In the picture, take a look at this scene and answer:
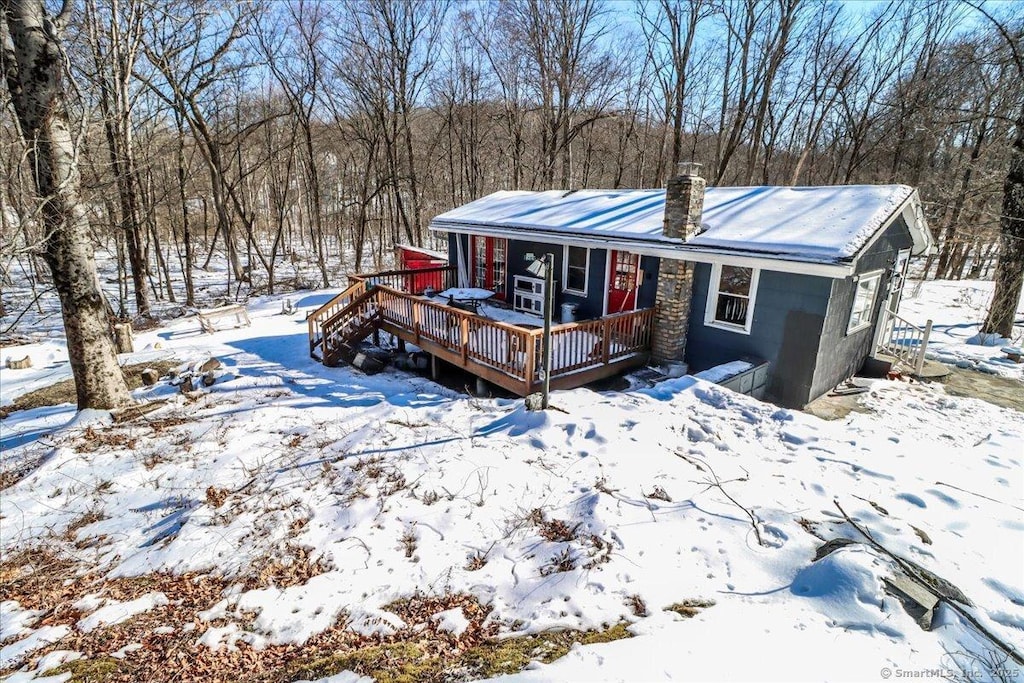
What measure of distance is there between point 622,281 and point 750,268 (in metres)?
2.67

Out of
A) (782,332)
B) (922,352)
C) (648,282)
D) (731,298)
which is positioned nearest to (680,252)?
(648,282)

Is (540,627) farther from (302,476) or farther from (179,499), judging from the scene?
(179,499)

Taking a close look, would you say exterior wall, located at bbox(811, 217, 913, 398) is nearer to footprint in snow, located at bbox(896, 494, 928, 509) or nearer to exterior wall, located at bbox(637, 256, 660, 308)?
exterior wall, located at bbox(637, 256, 660, 308)

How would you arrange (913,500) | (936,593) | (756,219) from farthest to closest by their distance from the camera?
1. (756,219)
2. (913,500)
3. (936,593)

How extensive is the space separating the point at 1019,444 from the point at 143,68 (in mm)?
25841

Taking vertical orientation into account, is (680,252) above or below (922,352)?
above

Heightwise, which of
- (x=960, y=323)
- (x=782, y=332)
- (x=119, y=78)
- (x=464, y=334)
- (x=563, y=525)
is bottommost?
(x=960, y=323)

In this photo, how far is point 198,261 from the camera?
33.3 metres

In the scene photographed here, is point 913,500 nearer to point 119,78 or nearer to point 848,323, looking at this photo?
point 848,323

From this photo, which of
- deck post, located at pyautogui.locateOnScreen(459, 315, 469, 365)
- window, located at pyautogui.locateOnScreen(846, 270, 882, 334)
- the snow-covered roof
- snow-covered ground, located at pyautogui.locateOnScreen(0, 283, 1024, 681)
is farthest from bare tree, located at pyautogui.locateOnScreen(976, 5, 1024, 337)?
deck post, located at pyautogui.locateOnScreen(459, 315, 469, 365)

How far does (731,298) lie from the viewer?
8867mm

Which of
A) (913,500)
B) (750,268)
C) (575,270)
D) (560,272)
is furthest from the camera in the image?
(560,272)

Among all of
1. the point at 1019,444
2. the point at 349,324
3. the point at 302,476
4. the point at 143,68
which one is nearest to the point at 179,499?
the point at 302,476

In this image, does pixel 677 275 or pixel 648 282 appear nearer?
pixel 677 275
